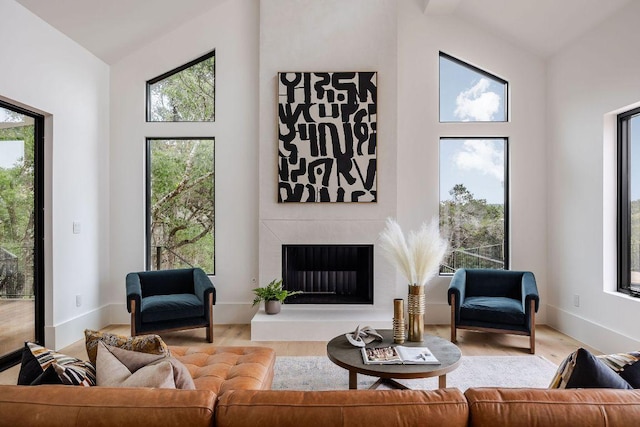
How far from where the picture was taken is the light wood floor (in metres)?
3.99

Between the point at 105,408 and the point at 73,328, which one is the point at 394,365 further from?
the point at 73,328

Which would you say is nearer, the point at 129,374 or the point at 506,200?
the point at 129,374

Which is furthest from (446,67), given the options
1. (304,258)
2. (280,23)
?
(304,258)

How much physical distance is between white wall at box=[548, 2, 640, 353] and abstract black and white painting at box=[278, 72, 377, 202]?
80.2 inches

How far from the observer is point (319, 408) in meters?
1.27

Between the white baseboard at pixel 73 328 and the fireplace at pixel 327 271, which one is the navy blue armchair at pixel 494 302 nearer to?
the fireplace at pixel 327 271

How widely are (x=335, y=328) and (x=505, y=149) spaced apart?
2926mm

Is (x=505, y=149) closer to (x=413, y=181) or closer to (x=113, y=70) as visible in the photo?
(x=413, y=181)

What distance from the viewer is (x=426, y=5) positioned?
494 centimetres

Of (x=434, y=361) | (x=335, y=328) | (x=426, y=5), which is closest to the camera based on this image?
(x=434, y=361)

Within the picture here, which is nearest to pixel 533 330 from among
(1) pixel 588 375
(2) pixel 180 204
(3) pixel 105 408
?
(1) pixel 588 375

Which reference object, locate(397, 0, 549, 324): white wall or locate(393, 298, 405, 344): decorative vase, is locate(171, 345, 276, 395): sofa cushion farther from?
locate(397, 0, 549, 324): white wall

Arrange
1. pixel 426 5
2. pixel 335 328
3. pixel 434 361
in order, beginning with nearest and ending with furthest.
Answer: pixel 434 361 < pixel 335 328 < pixel 426 5

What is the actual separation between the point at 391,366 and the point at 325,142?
116 inches
